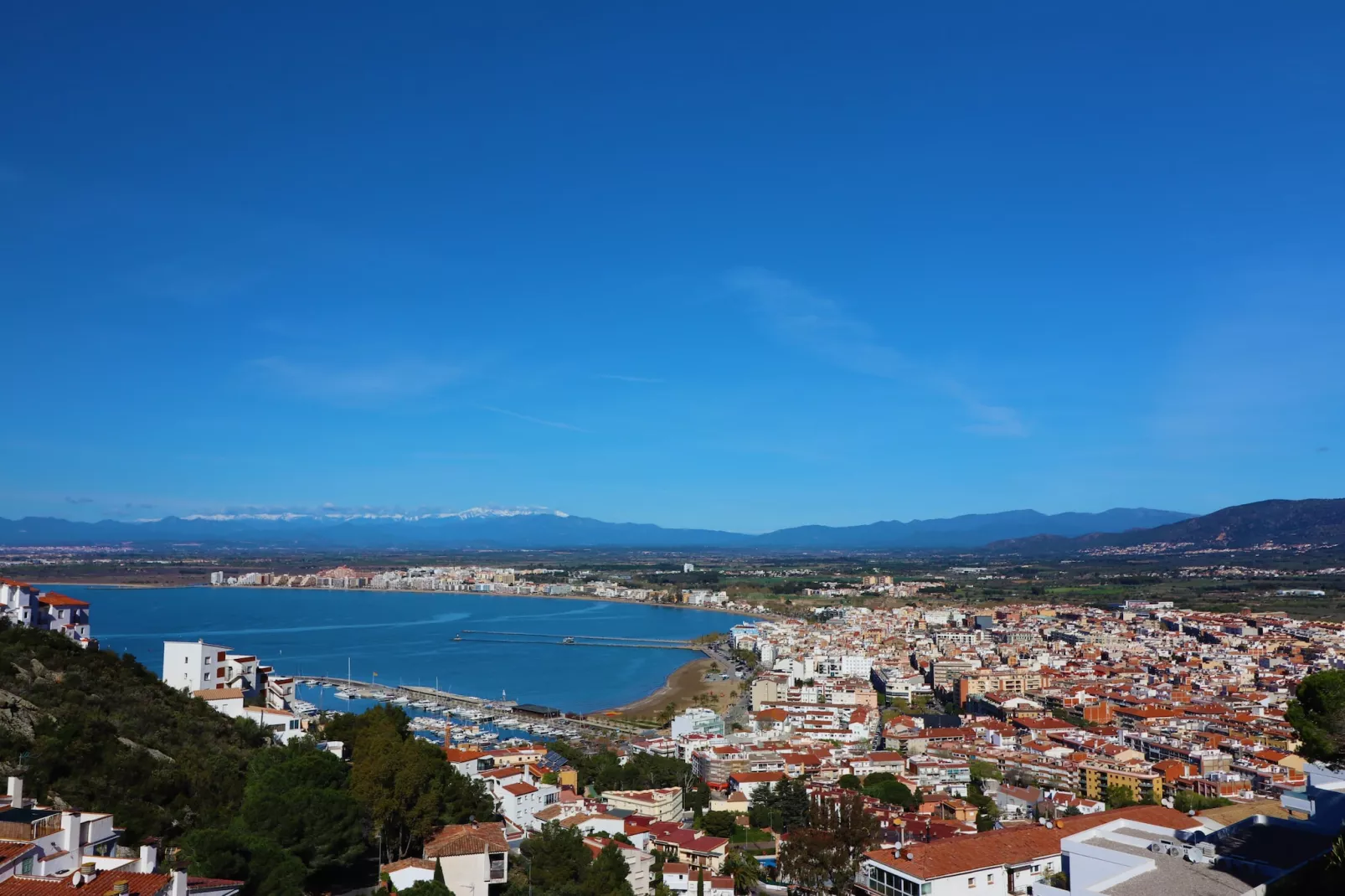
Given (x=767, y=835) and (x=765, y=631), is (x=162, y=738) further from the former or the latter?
(x=765, y=631)

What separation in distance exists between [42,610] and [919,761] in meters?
13.4

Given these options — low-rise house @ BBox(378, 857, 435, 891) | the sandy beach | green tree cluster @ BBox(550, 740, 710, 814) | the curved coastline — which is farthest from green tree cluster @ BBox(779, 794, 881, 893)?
the curved coastline

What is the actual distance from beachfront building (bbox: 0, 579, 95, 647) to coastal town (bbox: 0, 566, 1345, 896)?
0.11ft

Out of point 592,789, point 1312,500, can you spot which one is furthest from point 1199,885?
point 1312,500

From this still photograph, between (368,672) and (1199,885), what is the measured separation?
28.9m

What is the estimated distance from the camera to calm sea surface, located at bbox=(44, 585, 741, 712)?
2980 centimetres

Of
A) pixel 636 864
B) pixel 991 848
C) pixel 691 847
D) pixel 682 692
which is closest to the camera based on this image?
pixel 991 848

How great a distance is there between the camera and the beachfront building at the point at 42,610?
12.4 meters

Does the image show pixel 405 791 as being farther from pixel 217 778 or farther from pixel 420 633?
pixel 420 633

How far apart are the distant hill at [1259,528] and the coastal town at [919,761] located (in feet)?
229

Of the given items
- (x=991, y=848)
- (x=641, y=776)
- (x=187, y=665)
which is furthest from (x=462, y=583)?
(x=991, y=848)

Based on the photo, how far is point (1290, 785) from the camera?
14.6 metres

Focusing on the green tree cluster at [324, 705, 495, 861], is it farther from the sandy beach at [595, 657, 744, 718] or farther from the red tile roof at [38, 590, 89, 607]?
the sandy beach at [595, 657, 744, 718]

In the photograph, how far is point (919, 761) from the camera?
1650 cm
